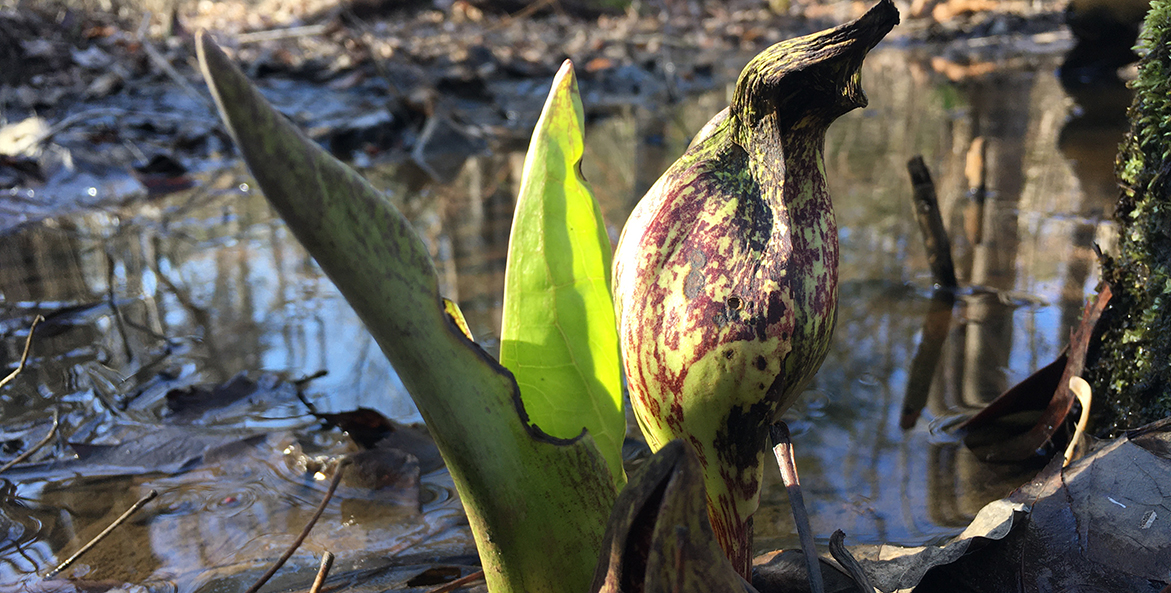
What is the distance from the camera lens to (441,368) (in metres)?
0.70

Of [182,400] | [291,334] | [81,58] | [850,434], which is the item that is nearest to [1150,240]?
[850,434]

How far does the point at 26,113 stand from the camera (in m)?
4.93

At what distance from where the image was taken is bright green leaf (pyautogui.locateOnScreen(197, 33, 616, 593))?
57cm

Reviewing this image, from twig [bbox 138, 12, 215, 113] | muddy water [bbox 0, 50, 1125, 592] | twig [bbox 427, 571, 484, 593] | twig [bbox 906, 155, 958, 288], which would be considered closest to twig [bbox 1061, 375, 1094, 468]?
muddy water [bbox 0, 50, 1125, 592]

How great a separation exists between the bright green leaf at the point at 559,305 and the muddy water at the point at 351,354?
1.79ft

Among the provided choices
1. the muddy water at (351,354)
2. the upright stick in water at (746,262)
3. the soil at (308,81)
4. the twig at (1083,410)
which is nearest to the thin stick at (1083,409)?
the twig at (1083,410)

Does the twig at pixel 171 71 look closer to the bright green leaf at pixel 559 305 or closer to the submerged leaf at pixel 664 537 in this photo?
the bright green leaf at pixel 559 305

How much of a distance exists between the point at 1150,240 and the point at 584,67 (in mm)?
7156

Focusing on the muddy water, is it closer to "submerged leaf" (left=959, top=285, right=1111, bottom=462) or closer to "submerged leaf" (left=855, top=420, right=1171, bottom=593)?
"submerged leaf" (left=959, top=285, right=1111, bottom=462)

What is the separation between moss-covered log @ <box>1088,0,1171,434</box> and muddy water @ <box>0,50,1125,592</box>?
23 cm

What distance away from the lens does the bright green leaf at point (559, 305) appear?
85 cm

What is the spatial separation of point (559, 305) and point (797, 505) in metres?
0.31

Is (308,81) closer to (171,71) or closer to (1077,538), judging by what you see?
(171,71)

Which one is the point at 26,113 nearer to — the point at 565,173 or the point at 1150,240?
the point at 565,173
